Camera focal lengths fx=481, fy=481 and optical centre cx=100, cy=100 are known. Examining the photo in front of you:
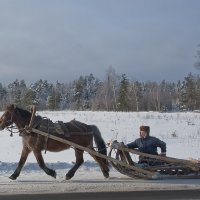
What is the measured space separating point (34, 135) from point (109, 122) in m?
13.8

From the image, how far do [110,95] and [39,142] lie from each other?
69747 millimetres

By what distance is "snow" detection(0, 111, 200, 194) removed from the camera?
10281mm

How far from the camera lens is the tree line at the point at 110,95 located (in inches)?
2525

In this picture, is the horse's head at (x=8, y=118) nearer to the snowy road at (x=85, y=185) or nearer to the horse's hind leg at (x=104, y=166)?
the snowy road at (x=85, y=185)

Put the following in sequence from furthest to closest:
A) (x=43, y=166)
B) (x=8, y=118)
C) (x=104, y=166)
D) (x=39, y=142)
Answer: (x=104, y=166) → (x=8, y=118) → (x=39, y=142) → (x=43, y=166)

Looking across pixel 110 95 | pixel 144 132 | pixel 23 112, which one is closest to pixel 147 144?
pixel 144 132

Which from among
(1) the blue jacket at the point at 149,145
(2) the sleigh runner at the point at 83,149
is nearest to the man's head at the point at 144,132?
(1) the blue jacket at the point at 149,145

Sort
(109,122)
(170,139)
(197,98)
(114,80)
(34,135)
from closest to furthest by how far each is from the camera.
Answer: (34,135) < (170,139) < (109,122) < (197,98) < (114,80)

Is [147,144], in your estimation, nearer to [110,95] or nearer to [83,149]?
[83,149]

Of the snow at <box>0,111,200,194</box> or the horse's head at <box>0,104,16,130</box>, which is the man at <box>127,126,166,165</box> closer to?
the snow at <box>0,111,200,194</box>

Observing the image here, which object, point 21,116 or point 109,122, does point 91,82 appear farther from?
point 21,116

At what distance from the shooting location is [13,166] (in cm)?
1315

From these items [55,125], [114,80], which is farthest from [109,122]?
[114,80]

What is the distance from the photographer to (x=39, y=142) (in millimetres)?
10781
